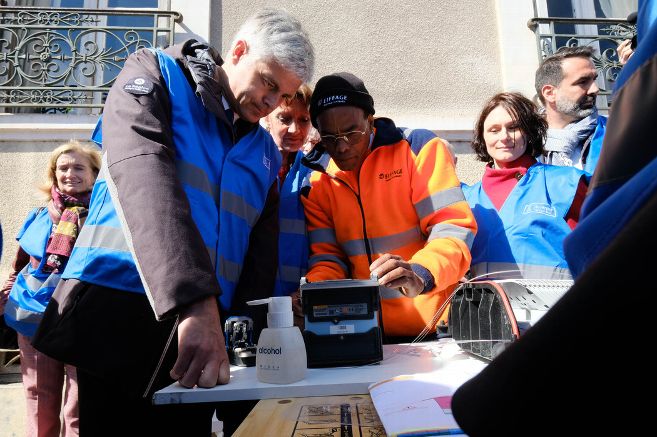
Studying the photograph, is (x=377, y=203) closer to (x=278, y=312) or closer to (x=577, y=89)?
(x=278, y=312)

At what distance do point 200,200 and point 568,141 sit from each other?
228 cm

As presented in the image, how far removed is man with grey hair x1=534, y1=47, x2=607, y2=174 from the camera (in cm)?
280

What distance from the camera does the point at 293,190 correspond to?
2164 mm

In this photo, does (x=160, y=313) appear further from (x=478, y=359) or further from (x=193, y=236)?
(x=478, y=359)

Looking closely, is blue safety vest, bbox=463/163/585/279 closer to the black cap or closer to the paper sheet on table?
the black cap

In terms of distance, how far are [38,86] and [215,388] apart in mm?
4959

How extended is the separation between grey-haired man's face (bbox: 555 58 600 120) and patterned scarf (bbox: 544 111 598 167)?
0.49 ft

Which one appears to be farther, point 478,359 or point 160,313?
point 478,359

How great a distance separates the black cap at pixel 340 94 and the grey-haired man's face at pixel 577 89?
1.70 m

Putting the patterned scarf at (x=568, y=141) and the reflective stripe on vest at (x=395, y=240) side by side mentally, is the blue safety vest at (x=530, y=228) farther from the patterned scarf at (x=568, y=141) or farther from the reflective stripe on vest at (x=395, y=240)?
the patterned scarf at (x=568, y=141)

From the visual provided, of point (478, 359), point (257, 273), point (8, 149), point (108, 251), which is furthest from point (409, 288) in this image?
point (8, 149)

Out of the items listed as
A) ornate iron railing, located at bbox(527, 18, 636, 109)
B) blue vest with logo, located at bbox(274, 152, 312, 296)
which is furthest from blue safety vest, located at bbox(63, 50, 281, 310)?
ornate iron railing, located at bbox(527, 18, 636, 109)

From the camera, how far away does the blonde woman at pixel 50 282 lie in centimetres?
301

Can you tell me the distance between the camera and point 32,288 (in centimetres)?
307
